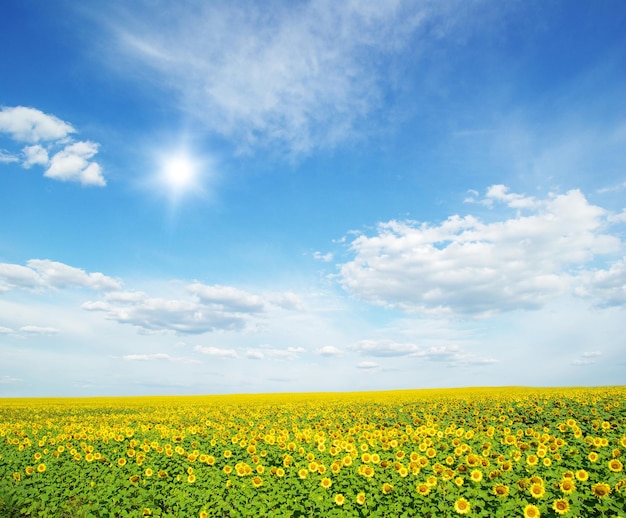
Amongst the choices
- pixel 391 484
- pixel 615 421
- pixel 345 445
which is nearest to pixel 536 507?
pixel 391 484

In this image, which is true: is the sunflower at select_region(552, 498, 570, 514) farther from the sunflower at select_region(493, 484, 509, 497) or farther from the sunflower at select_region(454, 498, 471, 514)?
the sunflower at select_region(454, 498, 471, 514)

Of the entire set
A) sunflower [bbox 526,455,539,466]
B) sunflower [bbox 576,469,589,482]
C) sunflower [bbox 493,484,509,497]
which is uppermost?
sunflower [bbox 526,455,539,466]

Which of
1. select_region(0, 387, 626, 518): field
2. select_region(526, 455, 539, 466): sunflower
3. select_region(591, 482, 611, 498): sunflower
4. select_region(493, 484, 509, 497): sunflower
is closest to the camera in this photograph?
select_region(591, 482, 611, 498): sunflower

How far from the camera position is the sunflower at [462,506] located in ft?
25.5

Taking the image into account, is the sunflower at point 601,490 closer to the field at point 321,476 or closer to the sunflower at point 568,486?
the field at point 321,476

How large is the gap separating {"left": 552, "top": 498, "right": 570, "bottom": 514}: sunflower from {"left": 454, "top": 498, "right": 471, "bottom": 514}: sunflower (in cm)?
140

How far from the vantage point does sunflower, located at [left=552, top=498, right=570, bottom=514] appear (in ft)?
23.8

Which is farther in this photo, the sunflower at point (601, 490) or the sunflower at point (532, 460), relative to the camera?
the sunflower at point (532, 460)

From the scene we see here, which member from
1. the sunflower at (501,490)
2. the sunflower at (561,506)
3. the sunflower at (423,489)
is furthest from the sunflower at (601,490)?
Result: the sunflower at (423,489)

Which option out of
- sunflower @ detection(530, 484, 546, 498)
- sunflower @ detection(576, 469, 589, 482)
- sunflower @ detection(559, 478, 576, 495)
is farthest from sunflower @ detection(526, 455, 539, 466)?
sunflower @ detection(530, 484, 546, 498)

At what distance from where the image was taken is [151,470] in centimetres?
1109

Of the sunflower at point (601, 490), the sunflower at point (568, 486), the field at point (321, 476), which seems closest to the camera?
the sunflower at point (601, 490)

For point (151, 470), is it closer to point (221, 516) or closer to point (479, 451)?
point (221, 516)

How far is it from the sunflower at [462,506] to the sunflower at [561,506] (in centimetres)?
140
